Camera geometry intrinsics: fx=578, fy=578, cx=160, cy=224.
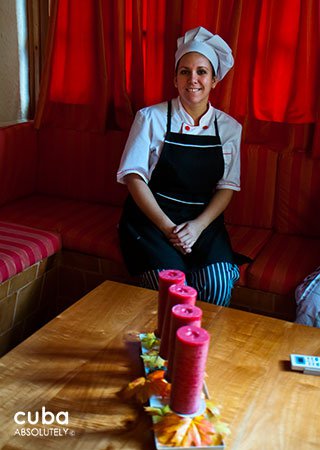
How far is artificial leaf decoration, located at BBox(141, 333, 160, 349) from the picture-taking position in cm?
158

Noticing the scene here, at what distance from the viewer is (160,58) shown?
2.85 metres

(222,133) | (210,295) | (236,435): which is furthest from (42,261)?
(236,435)

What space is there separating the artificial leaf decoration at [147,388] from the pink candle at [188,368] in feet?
0.29

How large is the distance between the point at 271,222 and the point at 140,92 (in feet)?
2.98

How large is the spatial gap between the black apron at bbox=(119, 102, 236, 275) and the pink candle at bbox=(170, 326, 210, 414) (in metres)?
1.02

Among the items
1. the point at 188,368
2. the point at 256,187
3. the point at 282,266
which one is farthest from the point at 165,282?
the point at 256,187

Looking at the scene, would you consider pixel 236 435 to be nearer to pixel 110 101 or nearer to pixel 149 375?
pixel 149 375

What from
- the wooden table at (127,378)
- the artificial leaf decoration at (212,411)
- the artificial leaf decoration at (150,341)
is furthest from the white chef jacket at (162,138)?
the artificial leaf decoration at (212,411)

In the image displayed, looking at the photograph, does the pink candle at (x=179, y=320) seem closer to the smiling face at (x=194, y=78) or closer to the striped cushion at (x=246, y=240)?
the striped cushion at (x=246, y=240)

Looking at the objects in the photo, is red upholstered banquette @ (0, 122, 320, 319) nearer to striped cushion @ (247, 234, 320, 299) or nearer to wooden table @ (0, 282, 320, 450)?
striped cushion @ (247, 234, 320, 299)

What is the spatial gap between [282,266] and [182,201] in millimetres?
487

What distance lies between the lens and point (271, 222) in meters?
2.70

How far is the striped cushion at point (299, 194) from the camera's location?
2.59 meters

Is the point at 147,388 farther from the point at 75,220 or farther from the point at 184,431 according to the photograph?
the point at 75,220
